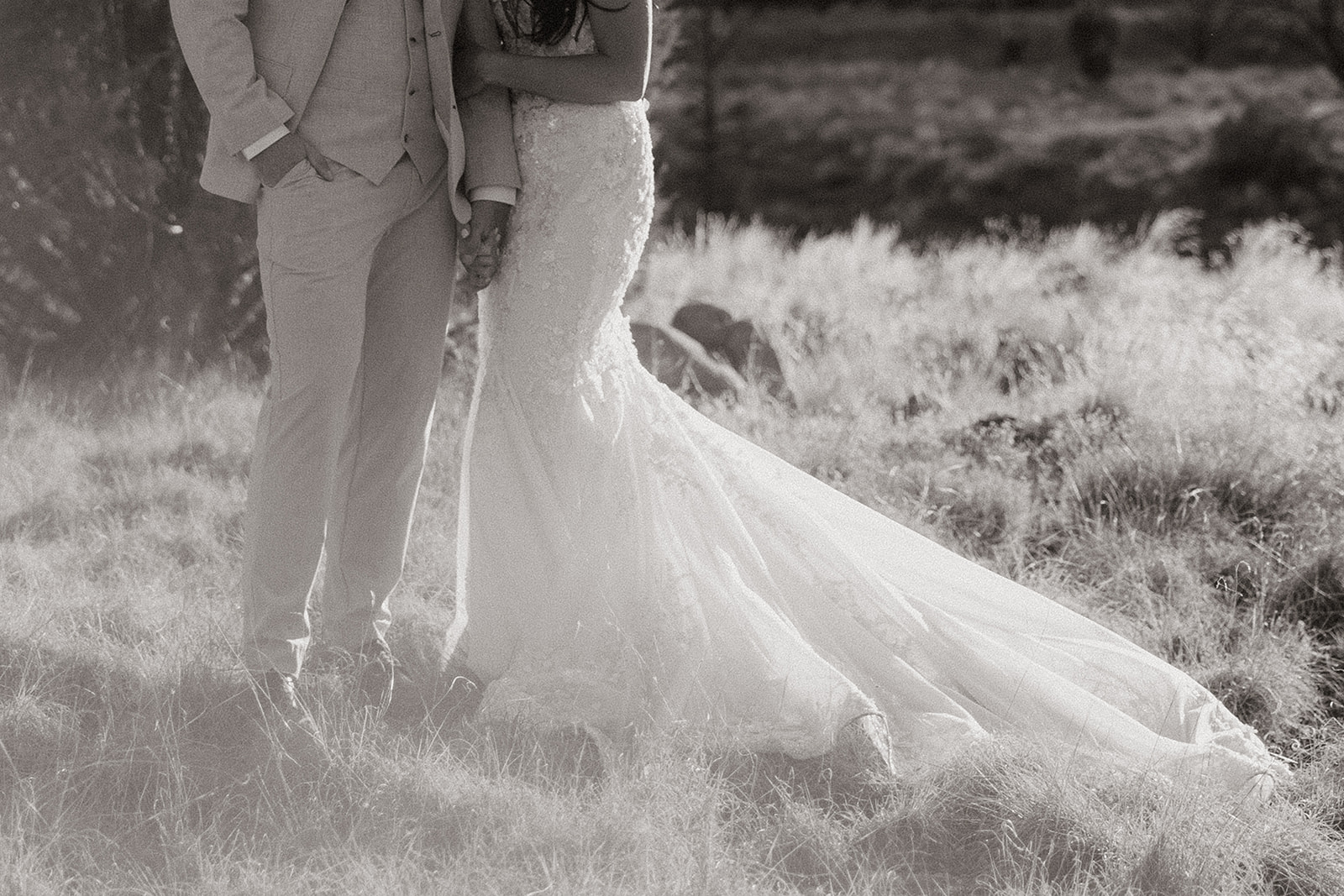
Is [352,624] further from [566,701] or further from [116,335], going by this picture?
[116,335]

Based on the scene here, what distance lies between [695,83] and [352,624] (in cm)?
2108

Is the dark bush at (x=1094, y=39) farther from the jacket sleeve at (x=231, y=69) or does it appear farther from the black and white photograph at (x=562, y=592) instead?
the jacket sleeve at (x=231, y=69)

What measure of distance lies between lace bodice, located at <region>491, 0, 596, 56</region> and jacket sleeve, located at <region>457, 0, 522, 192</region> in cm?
3

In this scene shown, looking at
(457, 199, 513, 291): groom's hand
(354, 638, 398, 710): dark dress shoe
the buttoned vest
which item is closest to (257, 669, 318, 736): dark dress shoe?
(354, 638, 398, 710): dark dress shoe

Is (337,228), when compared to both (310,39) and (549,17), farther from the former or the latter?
(549,17)

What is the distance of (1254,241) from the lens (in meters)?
9.80

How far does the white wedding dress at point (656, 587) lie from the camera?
11.1 ft

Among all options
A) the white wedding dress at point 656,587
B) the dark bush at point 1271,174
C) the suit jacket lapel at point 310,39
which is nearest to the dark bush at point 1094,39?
the dark bush at point 1271,174

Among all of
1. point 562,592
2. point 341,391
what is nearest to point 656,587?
point 562,592

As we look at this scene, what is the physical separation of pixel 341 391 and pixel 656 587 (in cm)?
91

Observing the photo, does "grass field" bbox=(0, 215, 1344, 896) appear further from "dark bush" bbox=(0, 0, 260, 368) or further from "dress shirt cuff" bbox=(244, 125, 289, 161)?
"dress shirt cuff" bbox=(244, 125, 289, 161)

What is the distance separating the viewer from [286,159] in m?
3.04

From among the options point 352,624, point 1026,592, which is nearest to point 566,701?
point 352,624

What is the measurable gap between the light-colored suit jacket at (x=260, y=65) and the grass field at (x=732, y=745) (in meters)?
1.24
